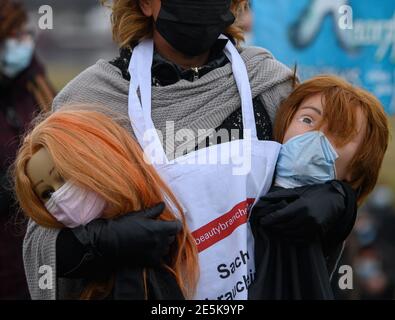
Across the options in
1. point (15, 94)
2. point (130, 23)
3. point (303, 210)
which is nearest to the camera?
point (303, 210)

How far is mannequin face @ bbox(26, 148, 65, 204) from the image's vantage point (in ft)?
6.81

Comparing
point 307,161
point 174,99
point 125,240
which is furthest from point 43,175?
point 307,161

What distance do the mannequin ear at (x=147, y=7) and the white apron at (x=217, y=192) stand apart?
24 cm

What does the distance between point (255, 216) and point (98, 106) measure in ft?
1.50

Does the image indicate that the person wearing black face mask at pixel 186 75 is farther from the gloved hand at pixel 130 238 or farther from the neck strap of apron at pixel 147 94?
the gloved hand at pixel 130 238

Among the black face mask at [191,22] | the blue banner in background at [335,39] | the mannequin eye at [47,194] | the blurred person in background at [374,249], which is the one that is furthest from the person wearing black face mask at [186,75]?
the blurred person in background at [374,249]

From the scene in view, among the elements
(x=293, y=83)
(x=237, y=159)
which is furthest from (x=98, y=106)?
(x=293, y=83)

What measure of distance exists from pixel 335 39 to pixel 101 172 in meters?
2.12

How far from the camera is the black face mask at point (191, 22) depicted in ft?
7.52

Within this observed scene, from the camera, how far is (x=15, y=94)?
389 centimetres

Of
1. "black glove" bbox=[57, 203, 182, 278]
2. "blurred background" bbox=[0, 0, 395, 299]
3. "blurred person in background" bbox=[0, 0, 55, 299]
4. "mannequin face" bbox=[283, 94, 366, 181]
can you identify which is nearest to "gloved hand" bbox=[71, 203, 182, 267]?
"black glove" bbox=[57, 203, 182, 278]

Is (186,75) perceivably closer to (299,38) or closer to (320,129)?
(320,129)

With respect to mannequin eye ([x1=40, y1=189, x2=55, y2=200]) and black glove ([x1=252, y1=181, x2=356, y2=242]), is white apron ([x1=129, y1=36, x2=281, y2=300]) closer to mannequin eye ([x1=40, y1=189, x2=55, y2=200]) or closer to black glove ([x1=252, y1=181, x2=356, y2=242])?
black glove ([x1=252, y1=181, x2=356, y2=242])

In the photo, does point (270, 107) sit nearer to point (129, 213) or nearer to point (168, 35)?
point (168, 35)
